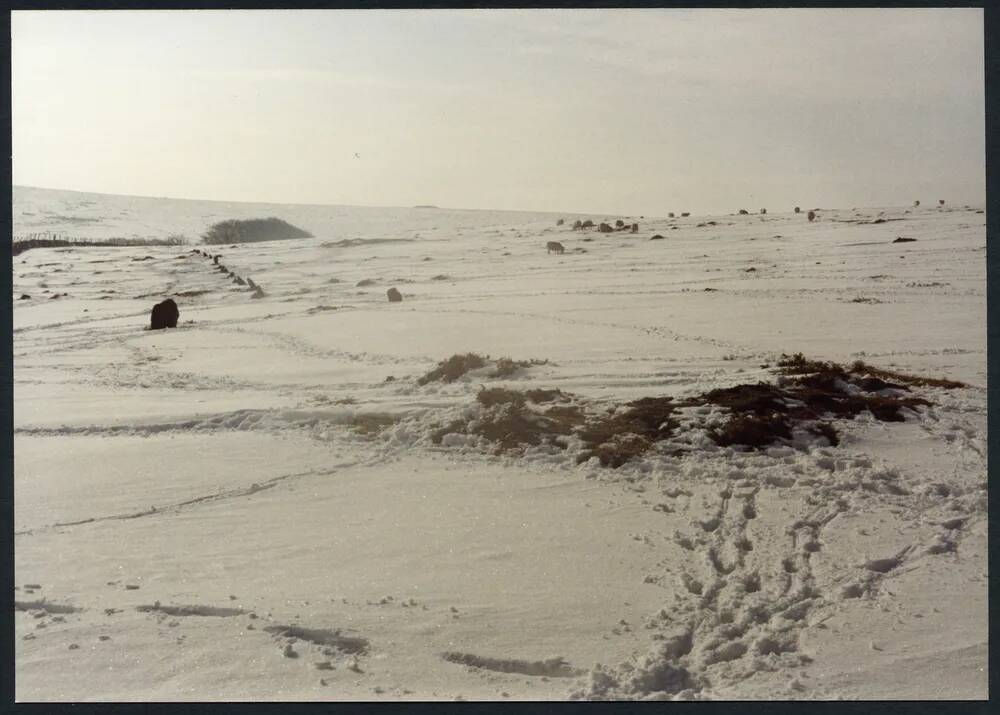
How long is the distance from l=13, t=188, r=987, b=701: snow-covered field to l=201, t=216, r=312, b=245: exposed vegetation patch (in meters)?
0.12

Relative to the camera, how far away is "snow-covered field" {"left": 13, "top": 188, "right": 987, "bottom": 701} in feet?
11.0

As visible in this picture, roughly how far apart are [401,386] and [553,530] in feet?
3.89

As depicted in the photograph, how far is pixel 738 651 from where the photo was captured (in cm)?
323

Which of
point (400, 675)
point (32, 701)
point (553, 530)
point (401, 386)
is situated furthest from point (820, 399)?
point (32, 701)

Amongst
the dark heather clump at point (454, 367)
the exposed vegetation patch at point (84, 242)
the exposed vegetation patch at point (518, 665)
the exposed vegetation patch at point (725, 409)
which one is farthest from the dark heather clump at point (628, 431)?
the exposed vegetation patch at point (84, 242)

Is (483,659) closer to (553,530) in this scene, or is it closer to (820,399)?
(553,530)

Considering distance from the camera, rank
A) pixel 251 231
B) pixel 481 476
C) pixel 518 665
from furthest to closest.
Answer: pixel 251 231 → pixel 481 476 → pixel 518 665

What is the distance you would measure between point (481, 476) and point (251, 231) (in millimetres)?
2217

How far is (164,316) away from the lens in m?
4.95

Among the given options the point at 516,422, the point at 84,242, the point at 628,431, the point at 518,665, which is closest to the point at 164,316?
the point at 84,242

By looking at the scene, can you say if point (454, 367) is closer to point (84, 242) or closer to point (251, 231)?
point (251, 231)

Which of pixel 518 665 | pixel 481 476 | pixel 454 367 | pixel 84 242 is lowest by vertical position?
pixel 518 665

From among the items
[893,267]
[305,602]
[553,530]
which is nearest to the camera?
[305,602]

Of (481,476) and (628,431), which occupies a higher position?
(628,431)
